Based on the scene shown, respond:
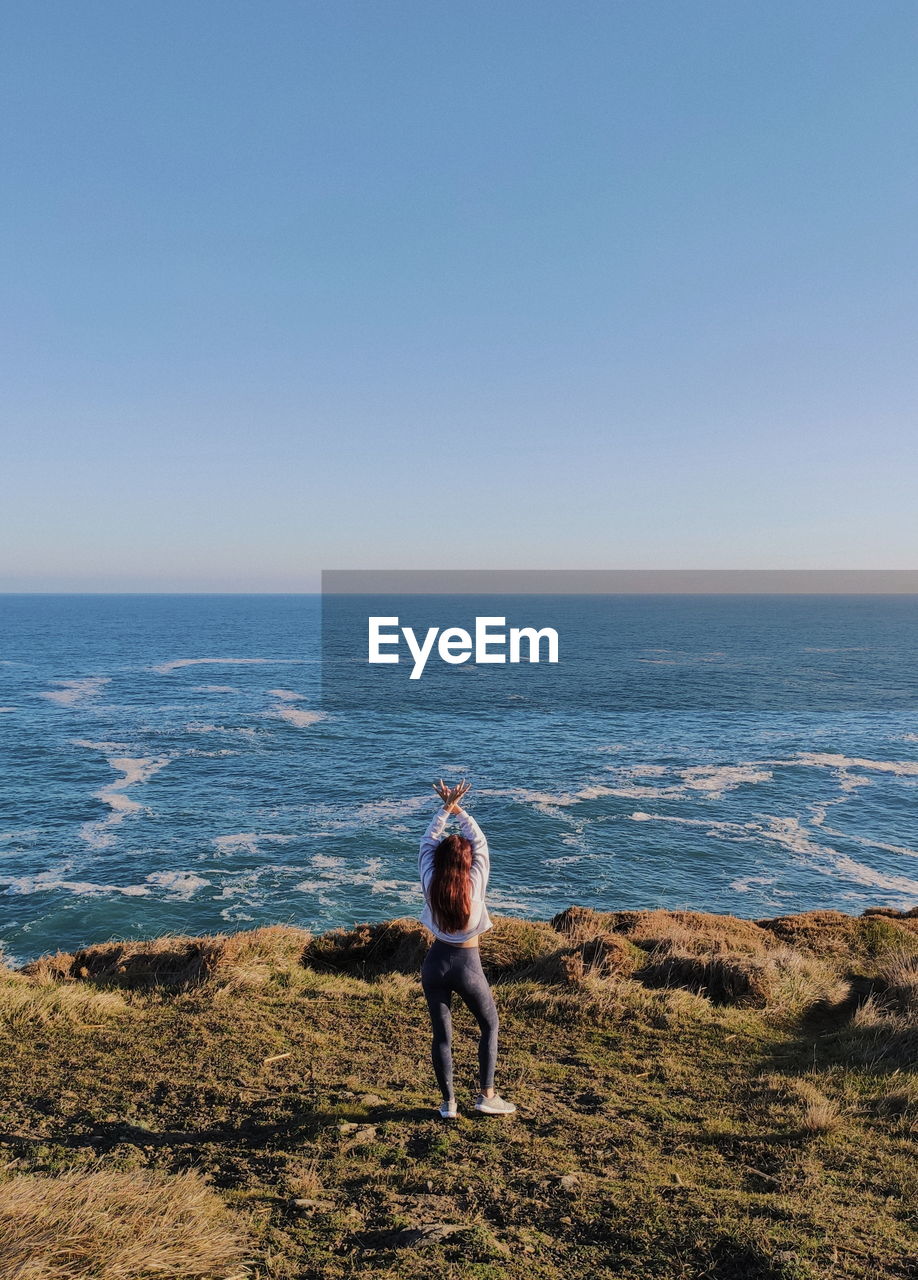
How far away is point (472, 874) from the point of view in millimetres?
6289

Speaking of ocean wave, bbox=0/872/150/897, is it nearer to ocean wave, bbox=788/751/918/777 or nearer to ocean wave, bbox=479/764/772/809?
ocean wave, bbox=479/764/772/809

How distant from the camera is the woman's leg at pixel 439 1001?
6.23 metres

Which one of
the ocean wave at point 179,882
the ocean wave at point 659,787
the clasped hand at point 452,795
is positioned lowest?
the ocean wave at point 179,882

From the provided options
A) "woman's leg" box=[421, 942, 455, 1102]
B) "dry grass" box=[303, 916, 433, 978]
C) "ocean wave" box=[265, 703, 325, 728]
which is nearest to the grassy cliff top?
"dry grass" box=[303, 916, 433, 978]

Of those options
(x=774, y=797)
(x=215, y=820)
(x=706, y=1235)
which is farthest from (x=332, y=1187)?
(x=774, y=797)

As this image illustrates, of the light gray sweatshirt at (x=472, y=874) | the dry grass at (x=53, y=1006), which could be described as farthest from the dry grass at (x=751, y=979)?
the dry grass at (x=53, y=1006)

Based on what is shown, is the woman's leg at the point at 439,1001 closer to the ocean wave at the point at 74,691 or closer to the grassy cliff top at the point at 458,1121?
the grassy cliff top at the point at 458,1121

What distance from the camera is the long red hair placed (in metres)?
6.09

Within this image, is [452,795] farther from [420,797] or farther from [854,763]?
[854,763]

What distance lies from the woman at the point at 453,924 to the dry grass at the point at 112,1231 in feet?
6.97

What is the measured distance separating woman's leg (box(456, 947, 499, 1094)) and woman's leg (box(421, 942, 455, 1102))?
0.48ft

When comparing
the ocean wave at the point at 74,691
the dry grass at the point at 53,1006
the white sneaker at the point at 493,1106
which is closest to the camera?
the white sneaker at the point at 493,1106

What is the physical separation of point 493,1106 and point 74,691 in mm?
78901

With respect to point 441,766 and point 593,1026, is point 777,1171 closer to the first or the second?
point 593,1026
